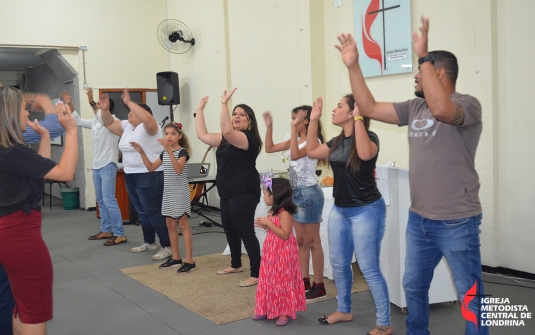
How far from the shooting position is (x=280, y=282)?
364cm

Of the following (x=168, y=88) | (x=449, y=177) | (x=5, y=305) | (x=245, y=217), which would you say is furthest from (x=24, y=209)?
(x=168, y=88)

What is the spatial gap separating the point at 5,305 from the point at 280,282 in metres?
1.65

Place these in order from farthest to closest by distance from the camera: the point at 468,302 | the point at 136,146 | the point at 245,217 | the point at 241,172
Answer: the point at 136,146, the point at 245,217, the point at 241,172, the point at 468,302

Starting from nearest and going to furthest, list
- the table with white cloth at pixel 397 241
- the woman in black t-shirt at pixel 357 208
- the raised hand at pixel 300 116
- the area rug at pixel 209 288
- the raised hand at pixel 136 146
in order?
the woman in black t-shirt at pixel 357 208 → the table with white cloth at pixel 397 241 → the area rug at pixel 209 288 → the raised hand at pixel 300 116 → the raised hand at pixel 136 146

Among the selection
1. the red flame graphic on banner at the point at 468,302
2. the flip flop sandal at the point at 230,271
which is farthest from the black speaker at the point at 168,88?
the red flame graphic on banner at the point at 468,302

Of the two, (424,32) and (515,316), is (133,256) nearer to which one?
(515,316)

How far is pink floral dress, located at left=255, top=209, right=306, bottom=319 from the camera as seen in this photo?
3646mm

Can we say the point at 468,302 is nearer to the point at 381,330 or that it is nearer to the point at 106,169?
the point at 381,330

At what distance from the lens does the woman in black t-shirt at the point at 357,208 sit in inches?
128

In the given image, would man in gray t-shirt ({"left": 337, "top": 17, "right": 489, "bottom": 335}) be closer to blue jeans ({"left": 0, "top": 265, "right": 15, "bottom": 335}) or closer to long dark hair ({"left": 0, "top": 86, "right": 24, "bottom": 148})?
long dark hair ({"left": 0, "top": 86, "right": 24, "bottom": 148})

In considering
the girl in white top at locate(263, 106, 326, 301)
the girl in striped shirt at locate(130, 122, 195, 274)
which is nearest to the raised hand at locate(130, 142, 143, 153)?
the girl in striped shirt at locate(130, 122, 195, 274)

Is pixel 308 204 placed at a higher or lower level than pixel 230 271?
higher

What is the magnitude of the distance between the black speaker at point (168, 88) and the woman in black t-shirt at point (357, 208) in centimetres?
643

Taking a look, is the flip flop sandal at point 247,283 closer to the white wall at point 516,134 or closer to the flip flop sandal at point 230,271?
the flip flop sandal at point 230,271
